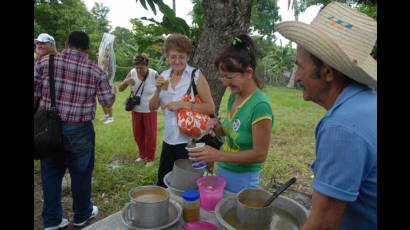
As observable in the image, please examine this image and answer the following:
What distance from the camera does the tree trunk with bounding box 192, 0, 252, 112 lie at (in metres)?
3.29

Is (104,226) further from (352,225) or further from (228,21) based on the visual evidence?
(228,21)

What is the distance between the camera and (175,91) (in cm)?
279

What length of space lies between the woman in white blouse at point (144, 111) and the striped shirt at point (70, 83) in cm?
208

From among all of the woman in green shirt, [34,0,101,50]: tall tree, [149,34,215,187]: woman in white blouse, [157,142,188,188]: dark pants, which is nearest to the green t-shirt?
the woman in green shirt

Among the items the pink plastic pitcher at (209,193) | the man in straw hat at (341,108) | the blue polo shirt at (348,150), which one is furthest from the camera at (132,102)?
the blue polo shirt at (348,150)

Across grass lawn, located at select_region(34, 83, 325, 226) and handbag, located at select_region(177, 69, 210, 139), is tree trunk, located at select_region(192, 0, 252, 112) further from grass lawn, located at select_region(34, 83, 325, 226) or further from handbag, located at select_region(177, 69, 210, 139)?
handbag, located at select_region(177, 69, 210, 139)

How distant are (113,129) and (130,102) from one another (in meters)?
2.71

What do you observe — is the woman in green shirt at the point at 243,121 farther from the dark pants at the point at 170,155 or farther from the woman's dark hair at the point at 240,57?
the dark pants at the point at 170,155

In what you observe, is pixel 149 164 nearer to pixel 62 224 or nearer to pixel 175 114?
pixel 62 224

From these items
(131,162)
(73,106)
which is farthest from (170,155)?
(131,162)

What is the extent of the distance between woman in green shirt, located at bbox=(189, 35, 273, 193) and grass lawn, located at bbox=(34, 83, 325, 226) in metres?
1.05

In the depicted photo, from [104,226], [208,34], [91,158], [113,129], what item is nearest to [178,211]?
[104,226]

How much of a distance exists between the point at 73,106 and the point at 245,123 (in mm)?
1684

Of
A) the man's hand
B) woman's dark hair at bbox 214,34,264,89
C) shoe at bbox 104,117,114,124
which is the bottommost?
shoe at bbox 104,117,114,124
